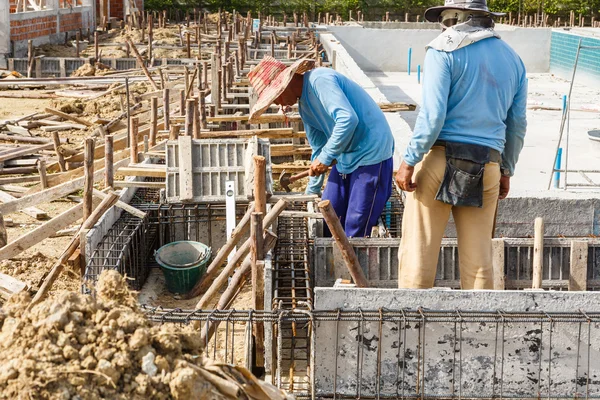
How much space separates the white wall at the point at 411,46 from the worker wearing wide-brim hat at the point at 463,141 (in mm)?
18441

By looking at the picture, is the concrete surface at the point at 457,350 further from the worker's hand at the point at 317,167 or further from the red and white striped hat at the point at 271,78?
the red and white striped hat at the point at 271,78

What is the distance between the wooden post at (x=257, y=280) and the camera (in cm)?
486

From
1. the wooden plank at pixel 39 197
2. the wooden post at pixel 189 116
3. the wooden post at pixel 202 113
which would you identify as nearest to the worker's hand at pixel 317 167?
the wooden post at pixel 189 116

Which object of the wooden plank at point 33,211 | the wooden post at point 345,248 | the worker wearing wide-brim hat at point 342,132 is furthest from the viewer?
the wooden plank at point 33,211

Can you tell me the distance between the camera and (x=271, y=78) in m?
5.85

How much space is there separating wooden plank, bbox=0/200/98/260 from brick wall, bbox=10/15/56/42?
18414mm

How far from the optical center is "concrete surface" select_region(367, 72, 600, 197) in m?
9.71

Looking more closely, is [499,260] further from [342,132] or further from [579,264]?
[342,132]

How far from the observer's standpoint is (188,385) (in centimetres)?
279

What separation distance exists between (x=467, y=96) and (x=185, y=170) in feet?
10.5

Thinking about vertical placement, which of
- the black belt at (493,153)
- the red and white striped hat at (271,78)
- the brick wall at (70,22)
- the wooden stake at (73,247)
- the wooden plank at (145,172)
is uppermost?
the brick wall at (70,22)

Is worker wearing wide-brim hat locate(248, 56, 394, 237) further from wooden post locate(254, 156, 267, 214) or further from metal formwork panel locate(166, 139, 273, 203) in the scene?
metal formwork panel locate(166, 139, 273, 203)

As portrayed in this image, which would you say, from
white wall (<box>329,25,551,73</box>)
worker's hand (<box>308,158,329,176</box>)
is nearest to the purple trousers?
worker's hand (<box>308,158,329,176</box>)

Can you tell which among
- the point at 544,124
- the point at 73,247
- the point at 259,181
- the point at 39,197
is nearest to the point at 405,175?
the point at 259,181
